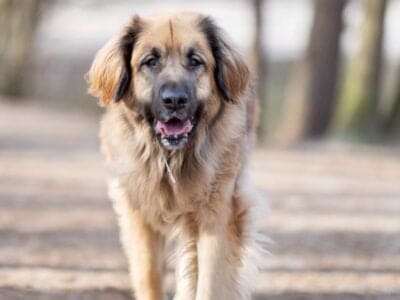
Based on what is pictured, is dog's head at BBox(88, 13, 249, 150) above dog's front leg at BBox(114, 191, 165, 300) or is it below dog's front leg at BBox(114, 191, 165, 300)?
above

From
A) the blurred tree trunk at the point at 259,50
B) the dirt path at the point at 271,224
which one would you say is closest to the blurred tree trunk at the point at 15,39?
the blurred tree trunk at the point at 259,50

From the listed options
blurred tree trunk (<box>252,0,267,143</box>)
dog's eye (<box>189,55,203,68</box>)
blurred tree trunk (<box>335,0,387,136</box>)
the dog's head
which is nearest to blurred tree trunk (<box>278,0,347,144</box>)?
blurred tree trunk (<box>335,0,387,136</box>)

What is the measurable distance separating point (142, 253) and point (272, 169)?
7267mm

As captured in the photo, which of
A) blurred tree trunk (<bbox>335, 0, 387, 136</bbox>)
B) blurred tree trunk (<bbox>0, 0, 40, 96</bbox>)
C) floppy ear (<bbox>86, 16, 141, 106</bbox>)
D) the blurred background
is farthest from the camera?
blurred tree trunk (<bbox>0, 0, 40, 96</bbox>)

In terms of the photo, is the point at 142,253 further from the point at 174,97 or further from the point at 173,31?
the point at 173,31

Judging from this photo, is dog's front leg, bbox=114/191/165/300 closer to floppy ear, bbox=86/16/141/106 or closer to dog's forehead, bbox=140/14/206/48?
floppy ear, bbox=86/16/141/106

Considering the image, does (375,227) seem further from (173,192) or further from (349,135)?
(349,135)

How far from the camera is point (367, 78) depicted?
17.8 metres

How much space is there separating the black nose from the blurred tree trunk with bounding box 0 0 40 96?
683 inches

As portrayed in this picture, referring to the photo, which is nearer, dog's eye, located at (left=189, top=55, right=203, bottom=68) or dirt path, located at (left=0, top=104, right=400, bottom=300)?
dog's eye, located at (left=189, top=55, right=203, bottom=68)

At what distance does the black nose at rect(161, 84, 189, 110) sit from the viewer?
6.38 m

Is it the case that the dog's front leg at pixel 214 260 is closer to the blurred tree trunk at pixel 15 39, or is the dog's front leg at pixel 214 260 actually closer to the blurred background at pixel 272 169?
the blurred background at pixel 272 169

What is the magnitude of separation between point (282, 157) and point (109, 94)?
28.7 ft

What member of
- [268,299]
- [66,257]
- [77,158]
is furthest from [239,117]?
[77,158]
